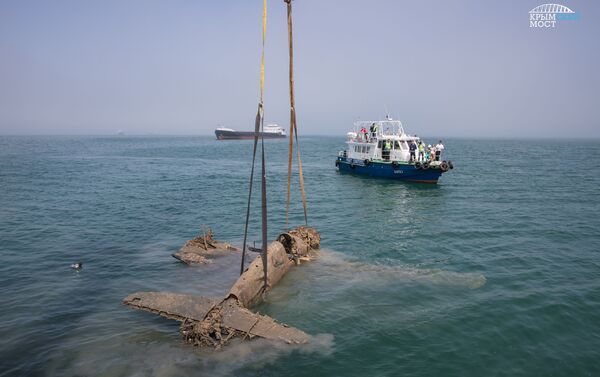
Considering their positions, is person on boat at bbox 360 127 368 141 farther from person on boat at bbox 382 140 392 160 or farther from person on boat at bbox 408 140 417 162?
person on boat at bbox 408 140 417 162

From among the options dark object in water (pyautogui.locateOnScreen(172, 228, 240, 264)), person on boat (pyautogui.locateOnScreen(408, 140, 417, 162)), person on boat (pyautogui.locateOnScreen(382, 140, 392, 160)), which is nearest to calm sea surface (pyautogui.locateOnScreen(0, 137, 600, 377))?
dark object in water (pyautogui.locateOnScreen(172, 228, 240, 264))

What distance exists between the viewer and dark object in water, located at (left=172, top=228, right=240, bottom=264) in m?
14.9

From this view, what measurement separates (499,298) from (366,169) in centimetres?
2937

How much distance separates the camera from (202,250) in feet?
51.8

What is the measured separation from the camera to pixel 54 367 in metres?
8.23

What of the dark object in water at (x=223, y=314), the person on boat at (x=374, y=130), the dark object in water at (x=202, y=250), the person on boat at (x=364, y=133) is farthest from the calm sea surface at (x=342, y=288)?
the person on boat at (x=364, y=133)

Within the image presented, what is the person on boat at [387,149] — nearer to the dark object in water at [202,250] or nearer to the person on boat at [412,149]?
the person on boat at [412,149]

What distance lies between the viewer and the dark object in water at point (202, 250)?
586 inches

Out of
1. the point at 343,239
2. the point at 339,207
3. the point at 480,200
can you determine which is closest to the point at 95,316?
the point at 343,239

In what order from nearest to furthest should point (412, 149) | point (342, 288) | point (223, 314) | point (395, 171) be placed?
1. point (223, 314)
2. point (342, 288)
3. point (412, 149)
4. point (395, 171)

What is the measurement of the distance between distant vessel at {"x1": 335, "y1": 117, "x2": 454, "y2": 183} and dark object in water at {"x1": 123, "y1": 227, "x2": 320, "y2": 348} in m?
26.5

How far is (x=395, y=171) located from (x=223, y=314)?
30.3m

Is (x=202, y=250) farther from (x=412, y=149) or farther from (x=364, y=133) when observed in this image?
(x=364, y=133)

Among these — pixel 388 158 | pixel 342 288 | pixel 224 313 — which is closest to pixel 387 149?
pixel 388 158
